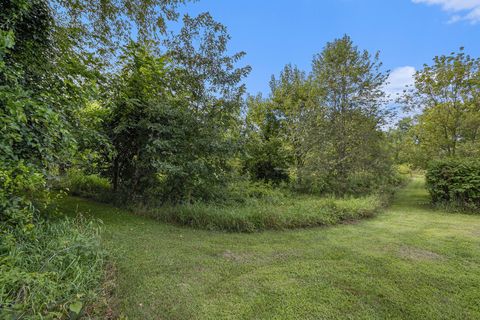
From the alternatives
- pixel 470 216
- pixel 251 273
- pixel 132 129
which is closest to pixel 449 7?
pixel 470 216

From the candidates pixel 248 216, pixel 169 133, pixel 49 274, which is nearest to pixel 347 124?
pixel 248 216

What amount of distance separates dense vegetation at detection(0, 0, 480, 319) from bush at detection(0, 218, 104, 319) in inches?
0.5

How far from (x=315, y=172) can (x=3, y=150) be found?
7547 millimetres

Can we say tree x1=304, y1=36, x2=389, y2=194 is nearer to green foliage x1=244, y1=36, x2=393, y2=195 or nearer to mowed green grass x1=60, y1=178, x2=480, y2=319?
green foliage x1=244, y1=36, x2=393, y2=195

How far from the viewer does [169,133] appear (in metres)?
5.33

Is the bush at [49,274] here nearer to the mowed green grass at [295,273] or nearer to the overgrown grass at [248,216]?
the mowed green grass at [295,273]

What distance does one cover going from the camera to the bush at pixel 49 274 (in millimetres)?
1544

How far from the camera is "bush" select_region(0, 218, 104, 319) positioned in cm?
154

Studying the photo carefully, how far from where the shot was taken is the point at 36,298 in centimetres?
158

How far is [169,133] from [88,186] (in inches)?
→ 159

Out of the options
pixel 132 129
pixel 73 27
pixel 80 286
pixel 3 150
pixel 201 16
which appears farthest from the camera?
pixel 132 129

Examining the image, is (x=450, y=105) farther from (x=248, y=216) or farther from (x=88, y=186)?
(x=88, y=186)

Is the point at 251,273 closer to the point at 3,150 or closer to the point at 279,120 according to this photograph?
the point at 3,150

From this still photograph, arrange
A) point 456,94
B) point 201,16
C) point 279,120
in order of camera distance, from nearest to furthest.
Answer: point 201,16
point 456,94
point 279,120
